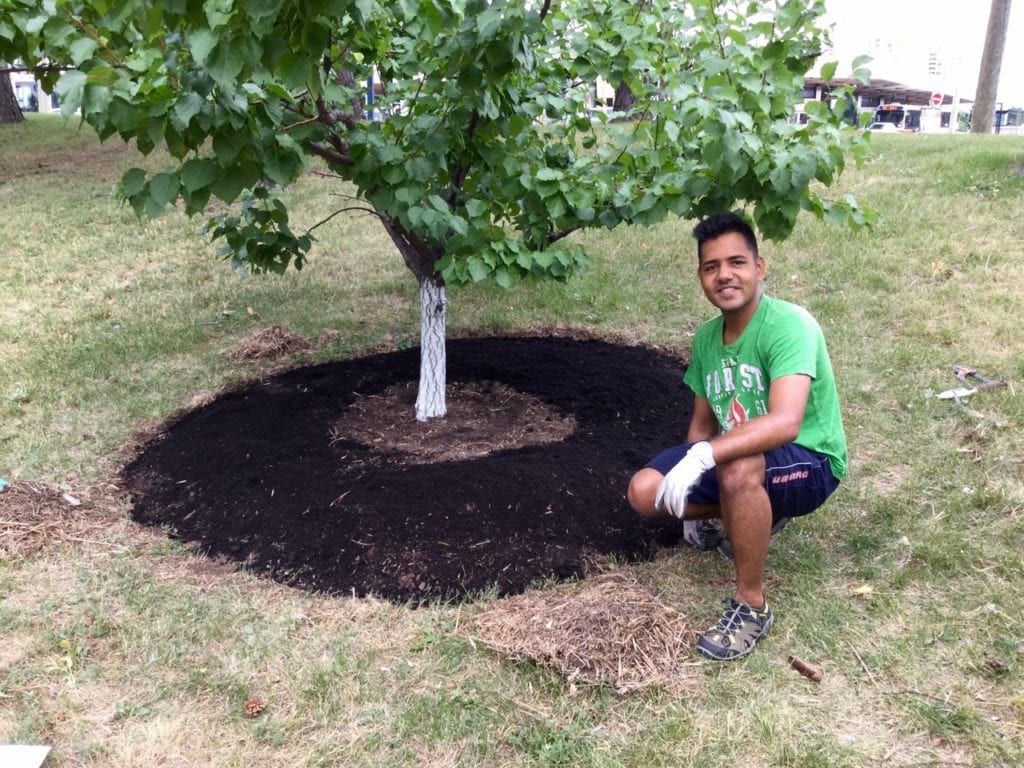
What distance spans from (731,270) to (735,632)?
4.00 ft

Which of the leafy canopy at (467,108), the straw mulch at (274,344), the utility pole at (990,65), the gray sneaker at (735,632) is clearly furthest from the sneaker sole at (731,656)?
the utility pole at (990,65)

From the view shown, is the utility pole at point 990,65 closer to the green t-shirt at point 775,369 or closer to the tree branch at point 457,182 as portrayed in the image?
the tree branch at point 457,182

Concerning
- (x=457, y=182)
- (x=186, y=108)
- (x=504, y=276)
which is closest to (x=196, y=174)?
(x=186, y=108)

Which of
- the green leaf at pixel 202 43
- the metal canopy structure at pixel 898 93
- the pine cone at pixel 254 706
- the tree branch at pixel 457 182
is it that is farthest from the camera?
the metal canopy structure at pixel 898 93

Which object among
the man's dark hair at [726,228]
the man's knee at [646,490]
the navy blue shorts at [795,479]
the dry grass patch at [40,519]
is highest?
the man's dark hair at [726,228]

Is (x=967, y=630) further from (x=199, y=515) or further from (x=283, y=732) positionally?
(x=199, y=515)

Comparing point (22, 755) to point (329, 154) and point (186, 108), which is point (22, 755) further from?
point (329, 154)

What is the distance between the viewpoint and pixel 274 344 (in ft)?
18.8

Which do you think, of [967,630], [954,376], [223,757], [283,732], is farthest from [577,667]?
[954,376]

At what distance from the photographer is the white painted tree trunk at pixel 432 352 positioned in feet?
14.0

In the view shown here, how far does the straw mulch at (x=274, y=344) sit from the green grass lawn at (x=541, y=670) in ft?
0.37

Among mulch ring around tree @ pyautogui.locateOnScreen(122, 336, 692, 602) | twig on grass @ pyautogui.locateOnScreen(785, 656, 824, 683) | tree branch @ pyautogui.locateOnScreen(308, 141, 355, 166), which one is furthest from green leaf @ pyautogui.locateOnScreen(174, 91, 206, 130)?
twig on grass @ pyautogui.locateOnScreen(785, 656, 824, 683)

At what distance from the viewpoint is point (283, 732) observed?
2395mm

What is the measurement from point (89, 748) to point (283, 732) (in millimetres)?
573
